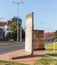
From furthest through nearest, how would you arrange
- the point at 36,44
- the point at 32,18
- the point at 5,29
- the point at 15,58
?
the point at 5,29 < the point at 36,44 < the point at 32,18 < the point at 15,58

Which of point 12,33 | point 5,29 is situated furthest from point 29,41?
point 5,29

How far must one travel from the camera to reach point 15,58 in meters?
17.9

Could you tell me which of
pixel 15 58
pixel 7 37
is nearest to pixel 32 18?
pixel 15 58

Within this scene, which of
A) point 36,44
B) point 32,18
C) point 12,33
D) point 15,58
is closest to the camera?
point 15,58

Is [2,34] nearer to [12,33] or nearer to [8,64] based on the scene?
[12,33]

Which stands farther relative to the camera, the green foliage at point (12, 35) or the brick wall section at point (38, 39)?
the green foliage at point (12, 35)

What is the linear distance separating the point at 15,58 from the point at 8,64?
3273mm

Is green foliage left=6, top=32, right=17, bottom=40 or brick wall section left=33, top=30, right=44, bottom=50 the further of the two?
green foliage left=6, top=32, right=17, bottom=40

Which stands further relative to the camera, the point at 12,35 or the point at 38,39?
the point at 12,35

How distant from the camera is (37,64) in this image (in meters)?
14.5

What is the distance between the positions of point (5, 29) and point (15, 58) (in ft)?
377

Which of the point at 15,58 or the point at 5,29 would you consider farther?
the point at 5,29

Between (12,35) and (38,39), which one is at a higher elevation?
Answer: (12,35)

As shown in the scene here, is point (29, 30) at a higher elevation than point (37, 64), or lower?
higher
